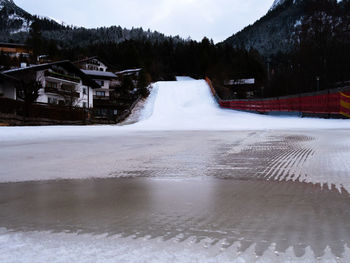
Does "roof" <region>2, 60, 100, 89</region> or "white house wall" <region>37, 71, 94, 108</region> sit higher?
"roof" <region>2, 60, 100, 89</region>

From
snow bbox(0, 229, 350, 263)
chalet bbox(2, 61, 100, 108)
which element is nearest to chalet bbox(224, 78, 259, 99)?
chalet bbox(2, 61, 100, 108)

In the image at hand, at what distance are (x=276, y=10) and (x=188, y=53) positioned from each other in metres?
99.1

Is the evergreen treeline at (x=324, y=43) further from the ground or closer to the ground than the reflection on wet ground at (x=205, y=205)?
further from the ground

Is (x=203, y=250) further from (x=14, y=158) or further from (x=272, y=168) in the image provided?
(x=14, y=158)

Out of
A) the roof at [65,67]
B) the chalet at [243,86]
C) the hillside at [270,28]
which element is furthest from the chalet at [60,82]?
the hillside at [270,28]

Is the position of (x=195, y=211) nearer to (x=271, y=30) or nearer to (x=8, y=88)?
(x=8, y=88)

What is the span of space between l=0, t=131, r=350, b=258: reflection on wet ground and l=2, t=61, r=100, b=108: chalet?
3282cm

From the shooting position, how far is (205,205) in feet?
6.17

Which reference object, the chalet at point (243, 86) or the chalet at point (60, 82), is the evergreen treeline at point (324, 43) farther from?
the chalet at point (243, 86)

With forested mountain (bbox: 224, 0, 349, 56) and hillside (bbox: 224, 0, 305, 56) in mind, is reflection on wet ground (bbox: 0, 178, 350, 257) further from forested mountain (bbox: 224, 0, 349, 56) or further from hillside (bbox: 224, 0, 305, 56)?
hillside (bbox: 224, 0, 305, 56)

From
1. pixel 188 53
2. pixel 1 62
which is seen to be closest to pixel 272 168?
pixel 1 62

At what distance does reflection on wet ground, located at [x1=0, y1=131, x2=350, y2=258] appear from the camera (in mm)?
1375

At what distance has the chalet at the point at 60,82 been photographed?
35.7 m

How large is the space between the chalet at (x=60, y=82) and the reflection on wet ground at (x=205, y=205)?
3282 centimetres
